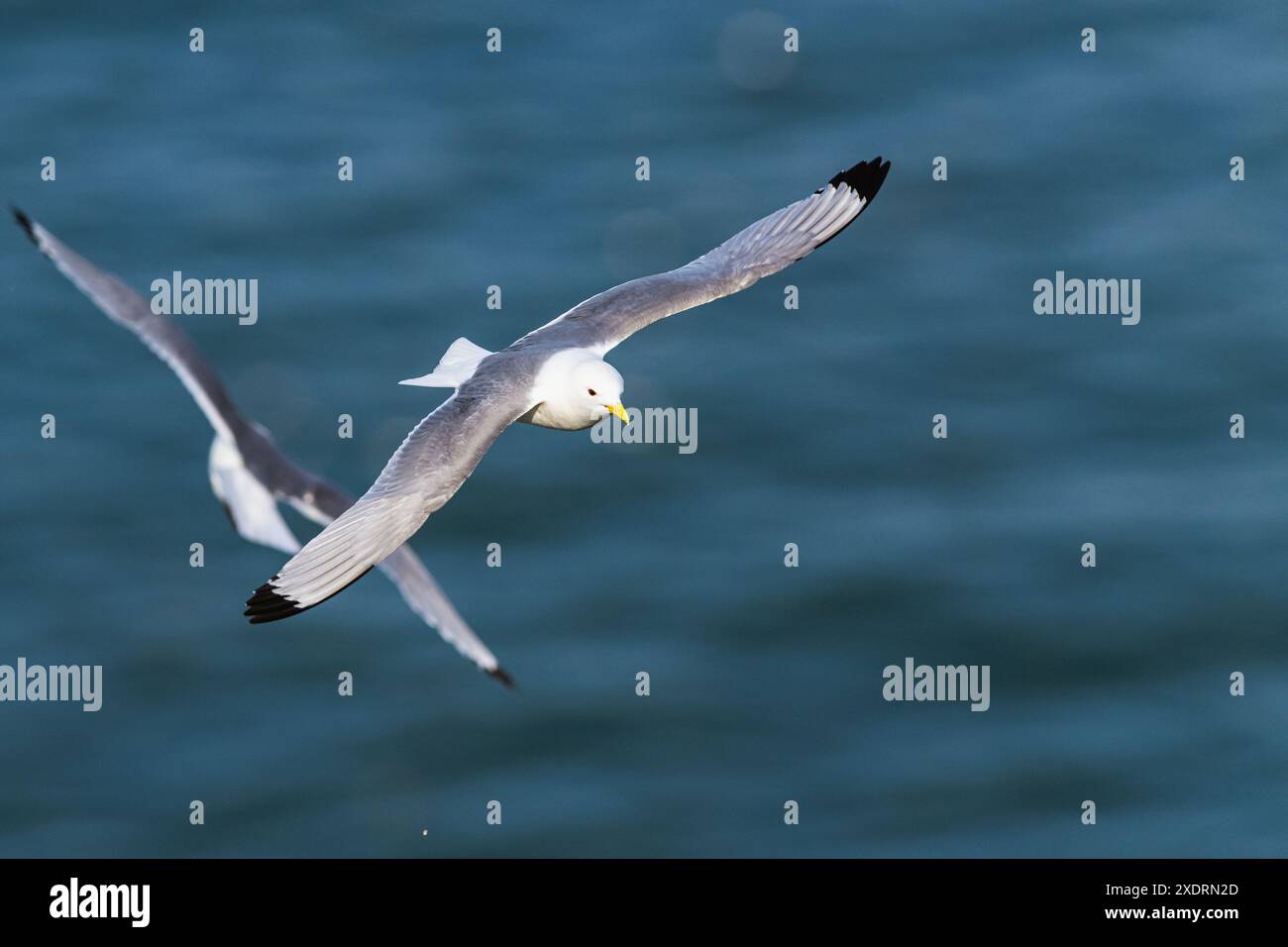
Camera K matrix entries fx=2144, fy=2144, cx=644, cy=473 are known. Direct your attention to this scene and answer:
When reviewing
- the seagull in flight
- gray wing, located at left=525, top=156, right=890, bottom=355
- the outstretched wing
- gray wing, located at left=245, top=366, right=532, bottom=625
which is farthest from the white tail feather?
the outstretched wing

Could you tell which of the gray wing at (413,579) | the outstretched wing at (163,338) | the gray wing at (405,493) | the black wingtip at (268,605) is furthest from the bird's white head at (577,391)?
the outstretched wing at (163,338)

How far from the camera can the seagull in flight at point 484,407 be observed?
42.5ft

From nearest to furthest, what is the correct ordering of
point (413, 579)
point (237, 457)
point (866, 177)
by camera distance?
point (866, 177) < point (237, 457) < point (413, 579)

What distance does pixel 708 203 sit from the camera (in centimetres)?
2845

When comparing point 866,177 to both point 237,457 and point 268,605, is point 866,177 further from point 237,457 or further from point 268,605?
point 268,605

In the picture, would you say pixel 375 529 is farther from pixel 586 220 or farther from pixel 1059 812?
pixel 586 220

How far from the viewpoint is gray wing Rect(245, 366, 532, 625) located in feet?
41.7

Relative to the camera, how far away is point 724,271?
1595cm

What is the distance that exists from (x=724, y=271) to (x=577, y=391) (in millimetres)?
2581

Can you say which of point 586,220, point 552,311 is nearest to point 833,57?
point 586,220

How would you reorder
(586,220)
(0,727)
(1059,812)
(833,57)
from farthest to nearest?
1. (833,57)
2. (586,220)
3. (0,727)
4. (1059,812)

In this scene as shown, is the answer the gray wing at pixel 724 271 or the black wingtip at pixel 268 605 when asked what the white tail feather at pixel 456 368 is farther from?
the black wingtip at pixel 268 605

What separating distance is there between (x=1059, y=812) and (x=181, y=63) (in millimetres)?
16952

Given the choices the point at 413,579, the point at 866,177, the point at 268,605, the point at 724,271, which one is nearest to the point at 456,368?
the point at 724,271
